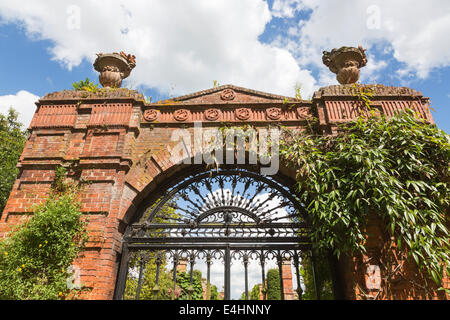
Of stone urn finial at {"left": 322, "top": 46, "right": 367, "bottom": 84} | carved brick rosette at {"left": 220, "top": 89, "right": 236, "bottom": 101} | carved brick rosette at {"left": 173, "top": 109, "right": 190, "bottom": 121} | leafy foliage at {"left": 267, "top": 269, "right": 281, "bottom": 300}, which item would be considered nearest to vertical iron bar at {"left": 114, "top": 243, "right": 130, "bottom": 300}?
carved brick rosette at {"left": 173, "top": 109, "right": 190, "bottom": 121}

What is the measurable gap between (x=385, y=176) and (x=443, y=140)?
1.09 meters

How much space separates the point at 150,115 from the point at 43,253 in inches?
110

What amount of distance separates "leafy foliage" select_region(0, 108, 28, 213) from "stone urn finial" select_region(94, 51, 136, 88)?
5.74 meters

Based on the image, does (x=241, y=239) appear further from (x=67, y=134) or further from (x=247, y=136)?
(x=67, y=134)

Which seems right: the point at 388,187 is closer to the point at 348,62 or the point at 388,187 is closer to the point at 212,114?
the point at 348,62

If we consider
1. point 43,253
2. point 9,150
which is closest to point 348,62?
point 43,253

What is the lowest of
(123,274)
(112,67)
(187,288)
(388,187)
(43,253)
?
(187,288)

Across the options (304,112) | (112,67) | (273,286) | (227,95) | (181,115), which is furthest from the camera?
(273,286)

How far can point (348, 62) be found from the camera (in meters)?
5.23

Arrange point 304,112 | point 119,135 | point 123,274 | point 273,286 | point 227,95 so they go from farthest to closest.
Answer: point 273,286 < point 227,95 < point 304,112 < point 119,135 < point 123,274

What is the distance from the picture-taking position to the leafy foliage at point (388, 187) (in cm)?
333

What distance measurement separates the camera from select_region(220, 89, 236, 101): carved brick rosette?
5297 mm

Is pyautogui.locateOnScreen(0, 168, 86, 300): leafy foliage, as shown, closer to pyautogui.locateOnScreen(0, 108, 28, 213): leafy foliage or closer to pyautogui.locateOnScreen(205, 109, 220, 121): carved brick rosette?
pyautogui.locateOnScreen(205, 109, 220, 121): carved brick rosette

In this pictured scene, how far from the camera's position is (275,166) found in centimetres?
480
